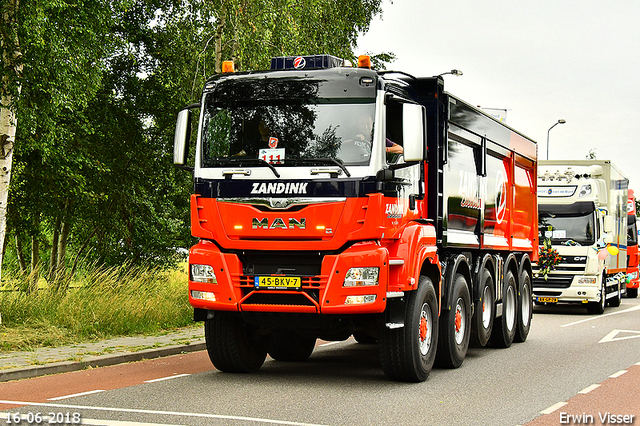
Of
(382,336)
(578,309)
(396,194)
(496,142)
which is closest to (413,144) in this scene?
(396,194)

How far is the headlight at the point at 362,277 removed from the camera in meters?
8.65

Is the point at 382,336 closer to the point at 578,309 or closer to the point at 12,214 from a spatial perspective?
the point at 12,214

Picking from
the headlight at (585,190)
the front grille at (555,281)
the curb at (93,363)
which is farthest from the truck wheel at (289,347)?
the headlight at (585,190)

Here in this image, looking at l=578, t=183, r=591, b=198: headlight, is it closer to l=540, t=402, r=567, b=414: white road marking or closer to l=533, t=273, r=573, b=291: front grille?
l=533, t=273, r=573, b=291: front grille

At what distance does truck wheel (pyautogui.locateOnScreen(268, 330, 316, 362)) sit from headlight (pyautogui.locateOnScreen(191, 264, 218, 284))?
2157 millimetres

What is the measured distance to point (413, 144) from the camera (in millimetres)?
8828

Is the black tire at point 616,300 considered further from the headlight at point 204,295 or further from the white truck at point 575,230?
the headlight at point 204,295

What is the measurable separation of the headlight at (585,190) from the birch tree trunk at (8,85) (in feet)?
46.4

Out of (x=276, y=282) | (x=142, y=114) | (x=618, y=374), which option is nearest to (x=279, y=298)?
(x=276, y=282)

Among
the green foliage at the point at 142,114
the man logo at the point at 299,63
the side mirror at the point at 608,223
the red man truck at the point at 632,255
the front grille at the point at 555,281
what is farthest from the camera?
the red man truck at the point at 632,255

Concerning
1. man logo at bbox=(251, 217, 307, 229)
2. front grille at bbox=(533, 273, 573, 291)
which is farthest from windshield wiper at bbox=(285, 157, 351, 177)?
front grille at bbox=(533, 273, 573, 291)

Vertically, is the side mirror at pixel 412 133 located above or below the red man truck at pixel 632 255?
above

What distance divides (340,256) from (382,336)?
1214 millimetres

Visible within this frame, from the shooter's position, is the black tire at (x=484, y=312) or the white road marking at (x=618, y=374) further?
the black tire at (x=484, y=312)
